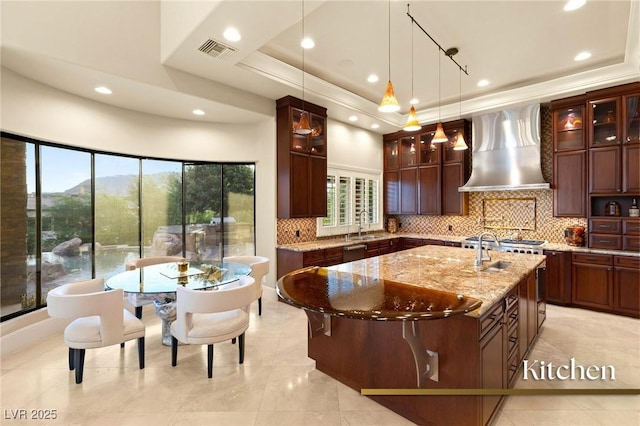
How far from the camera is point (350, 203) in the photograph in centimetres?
628

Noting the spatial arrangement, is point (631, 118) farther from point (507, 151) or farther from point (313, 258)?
point (313, 258)

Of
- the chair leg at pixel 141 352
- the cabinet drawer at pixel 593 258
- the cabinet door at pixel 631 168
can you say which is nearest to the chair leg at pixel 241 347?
the chair leg at pixel 141 352

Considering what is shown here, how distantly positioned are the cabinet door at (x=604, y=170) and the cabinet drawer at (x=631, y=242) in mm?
649

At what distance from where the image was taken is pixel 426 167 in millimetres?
6379

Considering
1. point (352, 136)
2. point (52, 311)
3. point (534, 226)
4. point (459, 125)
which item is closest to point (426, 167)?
point (459, 125)

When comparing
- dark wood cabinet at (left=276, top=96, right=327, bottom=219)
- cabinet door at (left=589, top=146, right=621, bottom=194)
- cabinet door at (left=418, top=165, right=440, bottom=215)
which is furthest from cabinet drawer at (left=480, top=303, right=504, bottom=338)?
cabinet door at (left=418, top=165, right=440, bottom=215)

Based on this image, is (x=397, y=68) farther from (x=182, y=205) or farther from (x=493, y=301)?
(x=182, y=205)

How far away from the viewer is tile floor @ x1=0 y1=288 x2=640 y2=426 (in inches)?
88.5

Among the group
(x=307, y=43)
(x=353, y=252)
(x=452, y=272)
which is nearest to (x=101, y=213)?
(x=307, y=43)

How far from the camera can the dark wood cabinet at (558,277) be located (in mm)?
4543

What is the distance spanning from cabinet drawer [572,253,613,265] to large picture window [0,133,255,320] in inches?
200

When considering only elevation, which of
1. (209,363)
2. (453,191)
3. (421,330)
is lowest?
(209,363)

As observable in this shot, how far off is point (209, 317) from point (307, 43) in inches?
127

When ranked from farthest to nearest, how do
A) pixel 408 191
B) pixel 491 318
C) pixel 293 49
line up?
pixel 408 191, pixel 293 49, pixel 491 318
